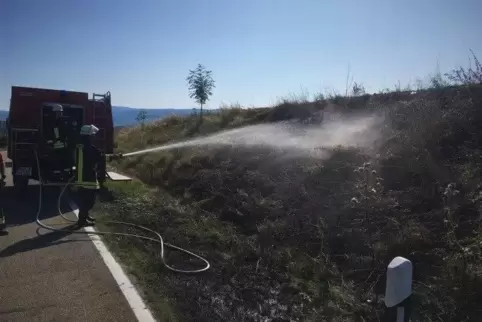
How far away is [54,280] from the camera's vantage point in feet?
14.6

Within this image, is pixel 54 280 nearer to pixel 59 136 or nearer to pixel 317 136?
pixel 59 136

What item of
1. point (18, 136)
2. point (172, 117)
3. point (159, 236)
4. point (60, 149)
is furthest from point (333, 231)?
point (172, 117)

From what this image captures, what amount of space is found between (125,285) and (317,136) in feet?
21.0

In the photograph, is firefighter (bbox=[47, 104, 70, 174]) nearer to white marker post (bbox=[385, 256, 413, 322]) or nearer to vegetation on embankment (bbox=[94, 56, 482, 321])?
vegetation on embankment (bbox=[94, 56, 482, 321])

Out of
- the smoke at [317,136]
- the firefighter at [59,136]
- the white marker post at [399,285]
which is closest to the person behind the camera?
the white marker post at [399,285]

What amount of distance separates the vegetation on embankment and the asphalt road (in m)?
0.43

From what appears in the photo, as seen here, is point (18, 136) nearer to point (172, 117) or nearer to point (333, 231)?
point (333, 231)

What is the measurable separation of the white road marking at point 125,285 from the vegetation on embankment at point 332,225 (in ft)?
0.46

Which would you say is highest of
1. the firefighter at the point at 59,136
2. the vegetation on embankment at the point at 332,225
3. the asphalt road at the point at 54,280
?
the firefighter at the point at 59,136

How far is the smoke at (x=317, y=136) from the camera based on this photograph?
321 inches

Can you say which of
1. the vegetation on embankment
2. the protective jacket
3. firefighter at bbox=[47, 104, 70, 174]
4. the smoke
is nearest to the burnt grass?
the vegetation on embankment

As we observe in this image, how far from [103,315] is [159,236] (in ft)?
7.56

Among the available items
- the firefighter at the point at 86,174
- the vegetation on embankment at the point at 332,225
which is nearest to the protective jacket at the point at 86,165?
the firefighter at the point at 86,174

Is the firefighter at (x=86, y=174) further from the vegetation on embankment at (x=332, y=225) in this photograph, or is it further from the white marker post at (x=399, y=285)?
the white marker post at (x=399, y=285)
